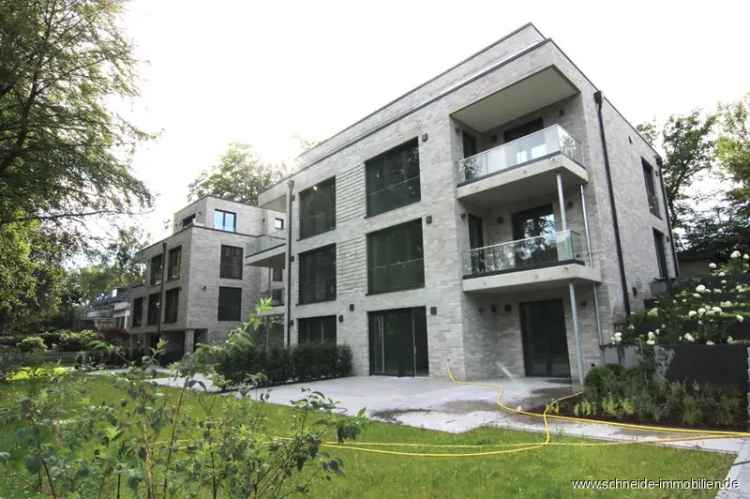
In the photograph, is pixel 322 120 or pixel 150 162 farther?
pixel 322 120

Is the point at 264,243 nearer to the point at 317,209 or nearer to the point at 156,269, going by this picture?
the point at 317,209

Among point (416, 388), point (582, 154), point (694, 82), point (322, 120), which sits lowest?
point (416, 388)

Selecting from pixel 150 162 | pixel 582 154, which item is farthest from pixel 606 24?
pixel 150 162

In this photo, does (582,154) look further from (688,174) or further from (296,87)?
(688,174)

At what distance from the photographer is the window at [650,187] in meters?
17.1

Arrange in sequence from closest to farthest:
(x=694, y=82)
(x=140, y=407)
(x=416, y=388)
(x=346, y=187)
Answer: (x=140, y=407), (x=416, y=388), (x=346, y=187), (x=694, y=82)

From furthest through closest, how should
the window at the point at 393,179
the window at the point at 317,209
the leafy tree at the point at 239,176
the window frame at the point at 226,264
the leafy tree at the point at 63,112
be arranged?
the leafy tree at the point at 239,176
the window frame at the point at 226,264
the window at the point at 317,209
the window at the point at 393,179
the leafy tree at the point at 63,112

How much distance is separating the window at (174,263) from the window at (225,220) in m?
2.83

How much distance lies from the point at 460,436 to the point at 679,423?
9.91 ft

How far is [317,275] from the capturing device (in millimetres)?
17953

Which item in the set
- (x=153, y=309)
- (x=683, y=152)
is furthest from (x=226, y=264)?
(x=683, y=152)

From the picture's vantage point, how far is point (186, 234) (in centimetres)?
2592

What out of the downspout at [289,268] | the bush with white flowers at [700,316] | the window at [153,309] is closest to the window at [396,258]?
the downspout at [289,268]

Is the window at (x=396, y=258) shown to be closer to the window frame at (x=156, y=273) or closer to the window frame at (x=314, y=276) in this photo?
the window frame at (x=314, y=276)
